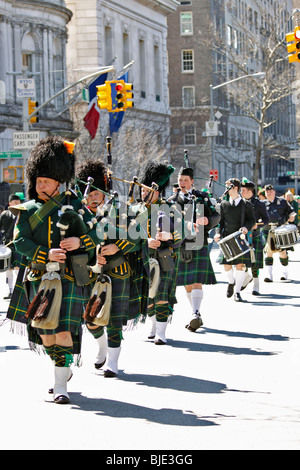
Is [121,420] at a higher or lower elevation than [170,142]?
lower

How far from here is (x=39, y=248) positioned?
7160mm

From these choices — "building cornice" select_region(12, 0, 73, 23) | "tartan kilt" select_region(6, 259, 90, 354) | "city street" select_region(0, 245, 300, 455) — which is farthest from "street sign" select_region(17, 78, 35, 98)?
"tartan kilt" select_region(6, 259, 90, 354)

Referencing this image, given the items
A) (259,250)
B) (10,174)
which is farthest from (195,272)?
(10,174)

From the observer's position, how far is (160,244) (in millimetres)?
10320

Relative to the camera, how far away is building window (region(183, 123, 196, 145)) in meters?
65.6

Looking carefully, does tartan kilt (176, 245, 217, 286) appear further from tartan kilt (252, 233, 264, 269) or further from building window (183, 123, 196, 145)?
building window (183, 123, 196, 145)

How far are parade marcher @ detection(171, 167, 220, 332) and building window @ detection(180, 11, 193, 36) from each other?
5731 cm

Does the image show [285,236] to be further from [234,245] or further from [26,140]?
[26,140]

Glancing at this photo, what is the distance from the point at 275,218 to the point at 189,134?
4656cm

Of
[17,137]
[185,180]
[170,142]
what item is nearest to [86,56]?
[170,142]

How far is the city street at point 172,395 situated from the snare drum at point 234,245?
105 inches

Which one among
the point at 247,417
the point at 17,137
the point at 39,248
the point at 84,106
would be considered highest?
the point at 84,106
